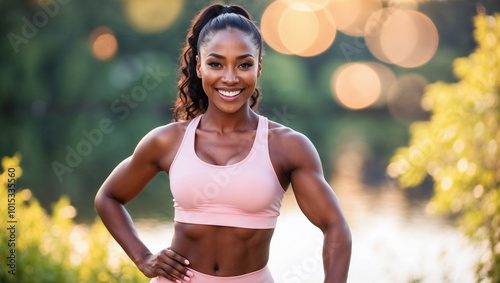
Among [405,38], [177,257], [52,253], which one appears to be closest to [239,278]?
[177,257]

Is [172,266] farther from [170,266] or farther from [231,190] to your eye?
[231,190]

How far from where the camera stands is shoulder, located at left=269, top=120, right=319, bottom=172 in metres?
2.15

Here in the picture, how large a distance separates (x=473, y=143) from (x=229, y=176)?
333 cm

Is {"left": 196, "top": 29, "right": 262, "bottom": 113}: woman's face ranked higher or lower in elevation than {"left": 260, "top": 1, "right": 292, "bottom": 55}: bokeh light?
lower

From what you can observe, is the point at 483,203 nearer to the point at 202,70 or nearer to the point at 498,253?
the point at 498,253

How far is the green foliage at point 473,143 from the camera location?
15.5ft

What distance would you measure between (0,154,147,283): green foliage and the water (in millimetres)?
2322

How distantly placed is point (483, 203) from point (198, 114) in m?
3.14

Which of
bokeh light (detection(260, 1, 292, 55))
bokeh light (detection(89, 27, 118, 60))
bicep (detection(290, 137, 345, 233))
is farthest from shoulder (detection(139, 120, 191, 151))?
bokeh light (detection(89, 27, 118, 60))

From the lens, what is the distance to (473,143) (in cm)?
482

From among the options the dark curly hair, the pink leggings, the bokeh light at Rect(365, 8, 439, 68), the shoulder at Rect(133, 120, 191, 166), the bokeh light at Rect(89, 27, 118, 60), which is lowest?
the pink leggings

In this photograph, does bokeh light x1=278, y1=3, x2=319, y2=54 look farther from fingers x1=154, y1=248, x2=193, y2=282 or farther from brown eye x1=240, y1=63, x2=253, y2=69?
fingers x1=154, y1=248, x2=193, y2=282

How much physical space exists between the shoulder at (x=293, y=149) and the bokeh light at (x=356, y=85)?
103 feet

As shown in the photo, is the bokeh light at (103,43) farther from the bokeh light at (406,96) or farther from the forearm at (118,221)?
the forearm at (118,221)
